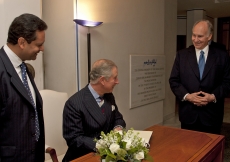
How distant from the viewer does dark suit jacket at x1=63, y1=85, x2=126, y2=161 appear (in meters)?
1.80

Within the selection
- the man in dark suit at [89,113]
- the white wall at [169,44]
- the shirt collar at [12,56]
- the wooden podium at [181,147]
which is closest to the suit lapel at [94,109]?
the man in dark suit at [89,113]

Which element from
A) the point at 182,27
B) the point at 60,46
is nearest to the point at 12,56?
the point at 60,46

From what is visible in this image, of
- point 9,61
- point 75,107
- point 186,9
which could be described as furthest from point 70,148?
point 186,9

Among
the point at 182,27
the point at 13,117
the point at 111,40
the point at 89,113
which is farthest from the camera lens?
the point at 182,27

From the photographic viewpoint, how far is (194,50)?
8.17 ft

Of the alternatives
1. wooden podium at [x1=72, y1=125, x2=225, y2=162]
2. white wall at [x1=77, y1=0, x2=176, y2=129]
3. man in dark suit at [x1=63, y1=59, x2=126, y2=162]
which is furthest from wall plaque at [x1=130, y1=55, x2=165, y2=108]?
man in dark suit at [x1=63, y1=59, x2=126, y2=162]

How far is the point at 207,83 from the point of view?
2.41m

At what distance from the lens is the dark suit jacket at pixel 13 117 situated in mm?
1382

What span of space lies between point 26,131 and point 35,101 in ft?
0.66

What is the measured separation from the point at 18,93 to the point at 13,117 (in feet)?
0.42

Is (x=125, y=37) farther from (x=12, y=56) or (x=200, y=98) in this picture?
(x=12, y=56)

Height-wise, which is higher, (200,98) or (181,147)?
(200,98)

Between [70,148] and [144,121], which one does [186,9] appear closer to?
[144,121]

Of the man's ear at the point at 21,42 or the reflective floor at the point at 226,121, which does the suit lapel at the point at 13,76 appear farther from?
the reflective floor at the point at 226,121
